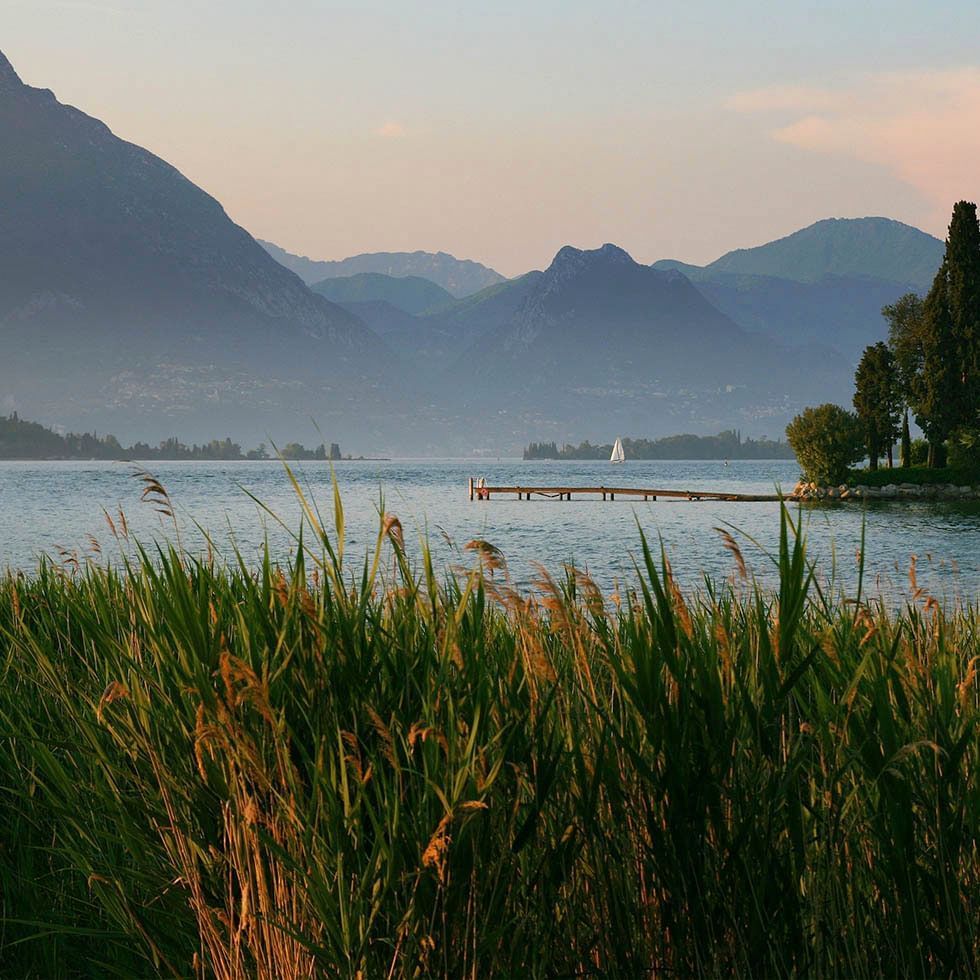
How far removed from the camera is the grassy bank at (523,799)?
95.7 inches

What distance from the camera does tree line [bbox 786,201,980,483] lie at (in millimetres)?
52000

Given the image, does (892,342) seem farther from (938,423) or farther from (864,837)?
(864,837)

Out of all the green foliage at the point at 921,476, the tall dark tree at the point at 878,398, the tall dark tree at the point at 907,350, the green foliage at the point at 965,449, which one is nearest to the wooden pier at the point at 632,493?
the green foliage at the point at 921,476

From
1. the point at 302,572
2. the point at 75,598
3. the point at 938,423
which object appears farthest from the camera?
the point at 938,423

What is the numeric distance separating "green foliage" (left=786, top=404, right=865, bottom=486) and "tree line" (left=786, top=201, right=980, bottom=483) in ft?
0.17

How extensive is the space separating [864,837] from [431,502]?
76.3 metres

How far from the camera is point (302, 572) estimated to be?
2.54m

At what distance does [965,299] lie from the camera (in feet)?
170

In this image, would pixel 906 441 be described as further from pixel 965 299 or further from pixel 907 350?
pixel 965 299

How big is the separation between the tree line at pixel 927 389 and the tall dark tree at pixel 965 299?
0.15 ft

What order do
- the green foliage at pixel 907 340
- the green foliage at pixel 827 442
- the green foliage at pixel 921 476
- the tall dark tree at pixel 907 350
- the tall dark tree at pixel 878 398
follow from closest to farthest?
the green foliage at pixel 921 476 < the tall dark tree at pixel 907 350 < the green foliage at pixel 907 340 < the green foliage at pixel 827 442 < the tall dark tree at pixel 878 398

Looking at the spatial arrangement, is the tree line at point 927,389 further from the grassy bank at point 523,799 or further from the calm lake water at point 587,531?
the grassy bank at point 523,799

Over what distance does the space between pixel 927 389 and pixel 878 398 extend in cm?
457

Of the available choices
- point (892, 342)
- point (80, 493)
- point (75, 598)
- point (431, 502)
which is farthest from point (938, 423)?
point (80, 493)
